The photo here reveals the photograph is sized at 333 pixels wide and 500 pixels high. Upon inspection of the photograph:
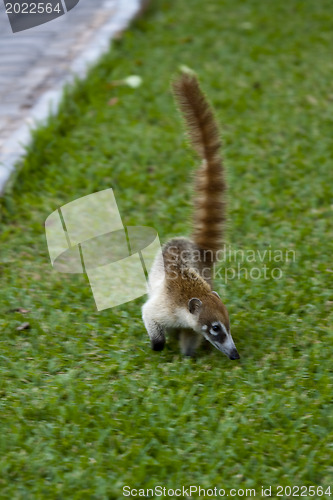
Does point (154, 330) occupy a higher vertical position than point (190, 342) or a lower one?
higher

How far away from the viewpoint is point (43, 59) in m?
7.96

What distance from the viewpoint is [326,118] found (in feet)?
22.7

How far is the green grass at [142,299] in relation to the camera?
317 cm

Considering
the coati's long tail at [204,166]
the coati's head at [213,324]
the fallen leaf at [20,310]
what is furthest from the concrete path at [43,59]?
the coati's head at [213,324]

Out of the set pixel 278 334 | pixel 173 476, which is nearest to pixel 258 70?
pixel 278 334

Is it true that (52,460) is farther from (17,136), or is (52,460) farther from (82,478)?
(17,136)

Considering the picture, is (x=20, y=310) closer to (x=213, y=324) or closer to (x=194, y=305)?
(x=194, y=305)

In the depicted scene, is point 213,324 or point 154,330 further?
point 154,330

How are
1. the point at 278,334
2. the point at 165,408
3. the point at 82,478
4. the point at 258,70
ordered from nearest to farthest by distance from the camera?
1. the point at 82,478
2. the point at 165,408
3. the point at 278,334
4. the point at 258,70

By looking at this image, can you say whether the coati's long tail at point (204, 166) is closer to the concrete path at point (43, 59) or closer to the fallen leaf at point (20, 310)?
the fallen leaf at point (20, 310)

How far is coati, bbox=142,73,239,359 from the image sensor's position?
149 inches

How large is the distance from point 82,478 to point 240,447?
29.0 inches

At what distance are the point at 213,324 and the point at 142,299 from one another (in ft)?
3.12

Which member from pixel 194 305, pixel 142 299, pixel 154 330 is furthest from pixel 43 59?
pixel 194 305
